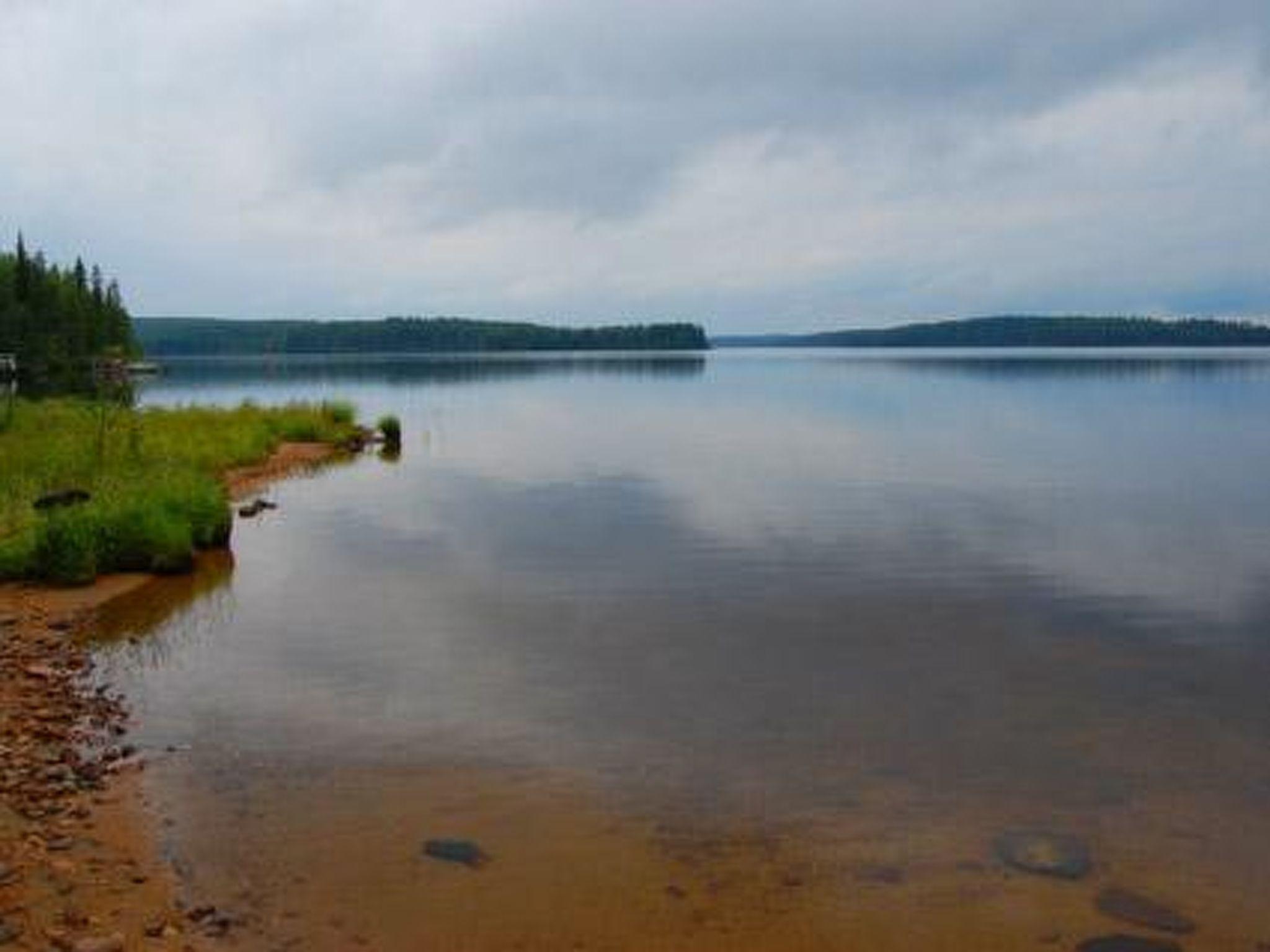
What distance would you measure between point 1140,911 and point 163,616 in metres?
16.0

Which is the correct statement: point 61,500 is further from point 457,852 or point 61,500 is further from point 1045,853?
point 1045,853

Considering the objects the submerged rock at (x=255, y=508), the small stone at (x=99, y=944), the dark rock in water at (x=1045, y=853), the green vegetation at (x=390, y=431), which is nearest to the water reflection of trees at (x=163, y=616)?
the submerged rock at (x=255, y=508)

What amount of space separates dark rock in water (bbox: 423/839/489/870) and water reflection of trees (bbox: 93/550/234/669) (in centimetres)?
796

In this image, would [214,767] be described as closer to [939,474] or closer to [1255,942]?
[1255,942]

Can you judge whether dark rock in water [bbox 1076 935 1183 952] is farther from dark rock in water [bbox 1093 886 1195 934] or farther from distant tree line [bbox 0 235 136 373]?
distant tree line [bbox 0 235 136 373]

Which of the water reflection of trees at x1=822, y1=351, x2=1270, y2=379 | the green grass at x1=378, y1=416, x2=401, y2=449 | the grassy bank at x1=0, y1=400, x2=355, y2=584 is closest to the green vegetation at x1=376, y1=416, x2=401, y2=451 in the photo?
the green grass at x1=378, y1=416, x2=401, y2=449

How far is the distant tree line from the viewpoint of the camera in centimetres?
10338

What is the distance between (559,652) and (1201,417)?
62.2m

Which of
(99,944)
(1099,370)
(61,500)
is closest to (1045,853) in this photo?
(99,944)

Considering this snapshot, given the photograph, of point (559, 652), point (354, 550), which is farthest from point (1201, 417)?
point (559, 652)

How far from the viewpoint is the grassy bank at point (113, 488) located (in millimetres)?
22312

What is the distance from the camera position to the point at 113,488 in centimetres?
2741

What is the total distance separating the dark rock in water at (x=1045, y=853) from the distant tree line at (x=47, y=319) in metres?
92.5

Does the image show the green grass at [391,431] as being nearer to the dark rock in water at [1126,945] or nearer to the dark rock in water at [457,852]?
the dark rock in water at [457,852]
